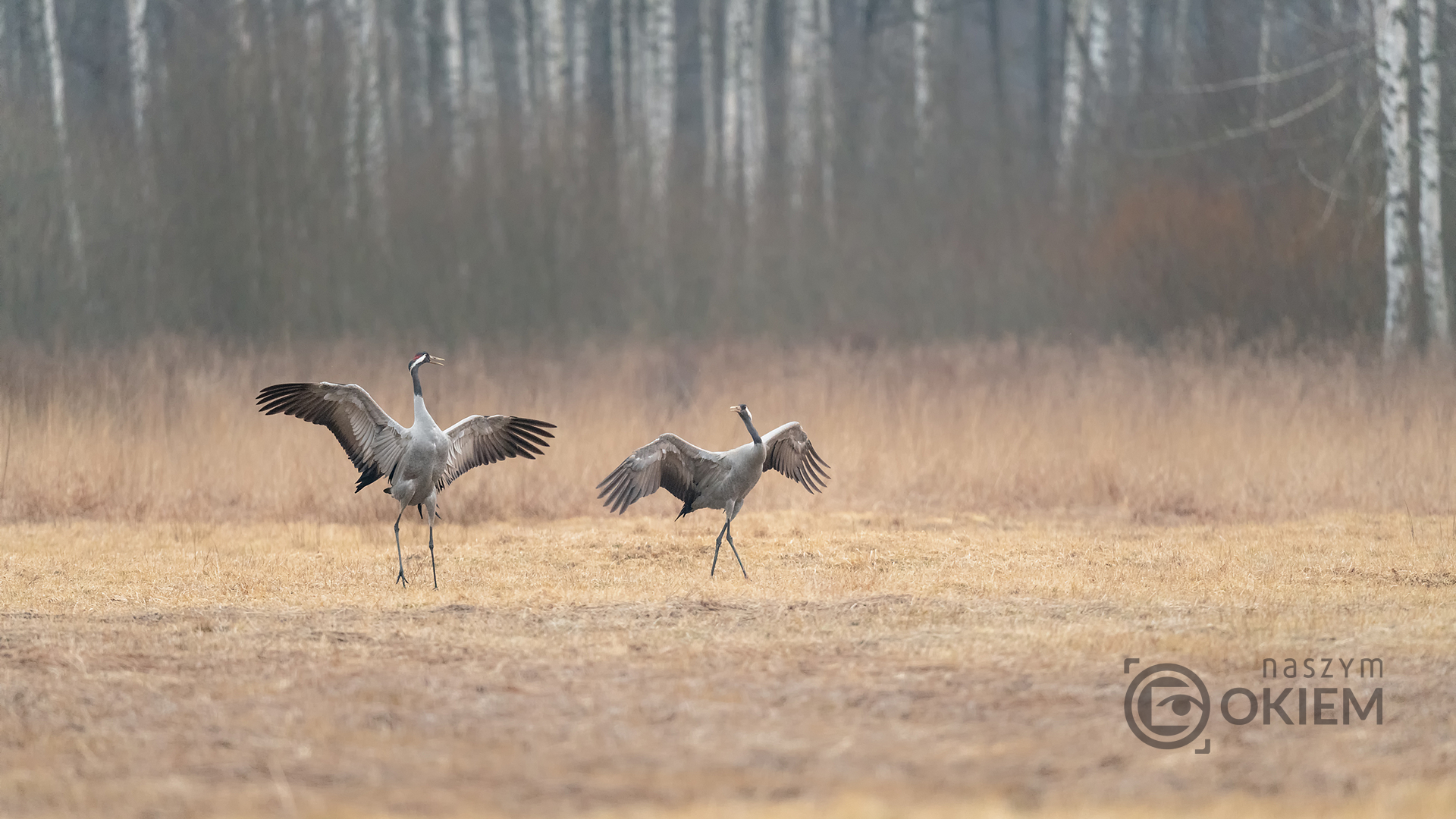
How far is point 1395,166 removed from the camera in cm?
1560

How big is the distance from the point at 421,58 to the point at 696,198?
454 inches

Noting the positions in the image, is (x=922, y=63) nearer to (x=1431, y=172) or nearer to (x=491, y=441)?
(x=1431, y=172)

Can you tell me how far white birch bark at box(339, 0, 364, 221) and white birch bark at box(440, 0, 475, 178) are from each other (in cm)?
120

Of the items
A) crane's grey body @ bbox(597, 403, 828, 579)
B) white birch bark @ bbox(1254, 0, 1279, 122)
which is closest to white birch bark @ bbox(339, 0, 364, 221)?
white birch bark @ bbox(1254, 0, 1279, 122)

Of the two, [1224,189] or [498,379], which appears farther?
[1224,189]

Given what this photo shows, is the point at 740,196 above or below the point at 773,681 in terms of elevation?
above

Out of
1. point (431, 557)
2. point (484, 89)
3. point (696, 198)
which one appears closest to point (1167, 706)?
point (431, 557)

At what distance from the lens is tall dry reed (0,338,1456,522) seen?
1174 cm

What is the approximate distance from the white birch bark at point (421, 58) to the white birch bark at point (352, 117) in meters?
3.07

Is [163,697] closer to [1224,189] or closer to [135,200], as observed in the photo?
[135,200]

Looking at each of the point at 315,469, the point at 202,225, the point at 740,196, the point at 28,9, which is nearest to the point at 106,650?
the point at 315,469

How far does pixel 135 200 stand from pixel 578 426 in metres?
8.30

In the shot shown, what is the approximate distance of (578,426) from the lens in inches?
533

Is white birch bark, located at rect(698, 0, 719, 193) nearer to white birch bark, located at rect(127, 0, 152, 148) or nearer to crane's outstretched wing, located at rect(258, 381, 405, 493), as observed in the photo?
white birch bark, located at rect(127, 0, 152, 148)
